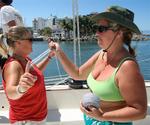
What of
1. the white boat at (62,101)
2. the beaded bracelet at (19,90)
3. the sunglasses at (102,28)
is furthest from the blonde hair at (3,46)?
the white boat at (62,101)

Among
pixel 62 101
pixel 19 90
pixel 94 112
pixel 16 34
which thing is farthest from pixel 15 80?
pixel 62 101

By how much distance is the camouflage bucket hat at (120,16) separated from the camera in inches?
70.5

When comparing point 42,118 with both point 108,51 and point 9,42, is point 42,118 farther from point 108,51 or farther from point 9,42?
point 108,51

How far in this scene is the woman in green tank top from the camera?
67.1 inches

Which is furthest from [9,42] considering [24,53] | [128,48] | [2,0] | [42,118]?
[2,0]

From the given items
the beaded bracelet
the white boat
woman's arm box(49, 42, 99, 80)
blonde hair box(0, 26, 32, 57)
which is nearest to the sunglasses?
woman's arm box(49, 42, 99, 80)

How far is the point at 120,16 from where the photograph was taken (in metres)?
1.80

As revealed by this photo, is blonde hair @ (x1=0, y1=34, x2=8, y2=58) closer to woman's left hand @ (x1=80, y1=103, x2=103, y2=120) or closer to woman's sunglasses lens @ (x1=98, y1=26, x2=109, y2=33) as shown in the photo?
woman's sunglasses lens @ (x1=98, y1=26, x2=109, y2=33)

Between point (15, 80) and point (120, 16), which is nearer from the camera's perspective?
point (120, 16)

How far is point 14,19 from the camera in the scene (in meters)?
3.33

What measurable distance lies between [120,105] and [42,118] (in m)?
0.78

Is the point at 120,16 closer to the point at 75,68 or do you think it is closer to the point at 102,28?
the point at 102,28

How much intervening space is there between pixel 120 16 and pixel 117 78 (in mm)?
322

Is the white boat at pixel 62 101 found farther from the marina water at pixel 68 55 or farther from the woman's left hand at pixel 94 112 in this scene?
the woman's left hand at pixel 94 112
